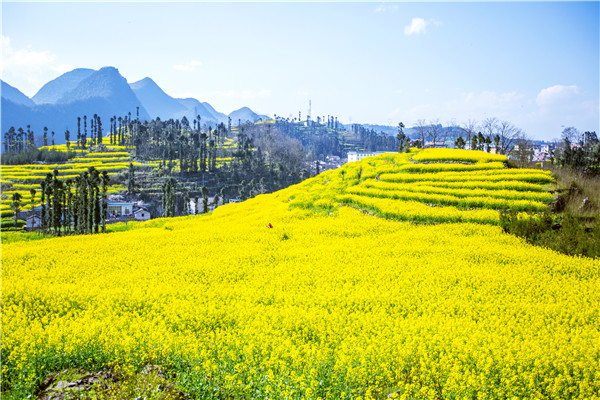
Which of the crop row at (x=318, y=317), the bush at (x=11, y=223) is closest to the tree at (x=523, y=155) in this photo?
the crop row at (x=318, y=317)

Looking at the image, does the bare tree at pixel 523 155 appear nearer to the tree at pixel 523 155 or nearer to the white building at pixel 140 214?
the tree at pixel 523 155

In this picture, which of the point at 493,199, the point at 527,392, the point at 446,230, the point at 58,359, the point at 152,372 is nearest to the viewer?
the point at 527,392

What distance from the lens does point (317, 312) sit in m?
11.2

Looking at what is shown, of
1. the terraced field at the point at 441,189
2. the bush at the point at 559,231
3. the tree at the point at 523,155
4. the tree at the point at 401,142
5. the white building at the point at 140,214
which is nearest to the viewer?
the bush at the point at 559,231

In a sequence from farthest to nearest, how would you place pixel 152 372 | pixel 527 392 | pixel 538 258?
pixel 538 258 → pixel 152 372 → pixel 527 392

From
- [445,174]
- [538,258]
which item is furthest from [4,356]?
[445,174]

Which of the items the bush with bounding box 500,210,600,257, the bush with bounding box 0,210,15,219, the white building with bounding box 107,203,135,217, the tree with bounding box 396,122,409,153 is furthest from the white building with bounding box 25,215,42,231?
the bush with bounding box 500,210,600,257

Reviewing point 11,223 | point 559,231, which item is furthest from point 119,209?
point 559,231

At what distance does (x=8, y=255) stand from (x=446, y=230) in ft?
77.4

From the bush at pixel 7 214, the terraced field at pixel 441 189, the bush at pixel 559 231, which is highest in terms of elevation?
the terraced field at pixel 441 189

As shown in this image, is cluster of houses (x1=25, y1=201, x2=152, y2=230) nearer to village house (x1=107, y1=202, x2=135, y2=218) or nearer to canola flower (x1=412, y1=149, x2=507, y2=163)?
village house (x1=107, y1=202, x2=135, y2=218)

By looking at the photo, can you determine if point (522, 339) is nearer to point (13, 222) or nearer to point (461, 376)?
point (461, 376)

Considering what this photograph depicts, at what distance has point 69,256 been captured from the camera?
18.9 meters

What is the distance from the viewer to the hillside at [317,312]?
317 inches
